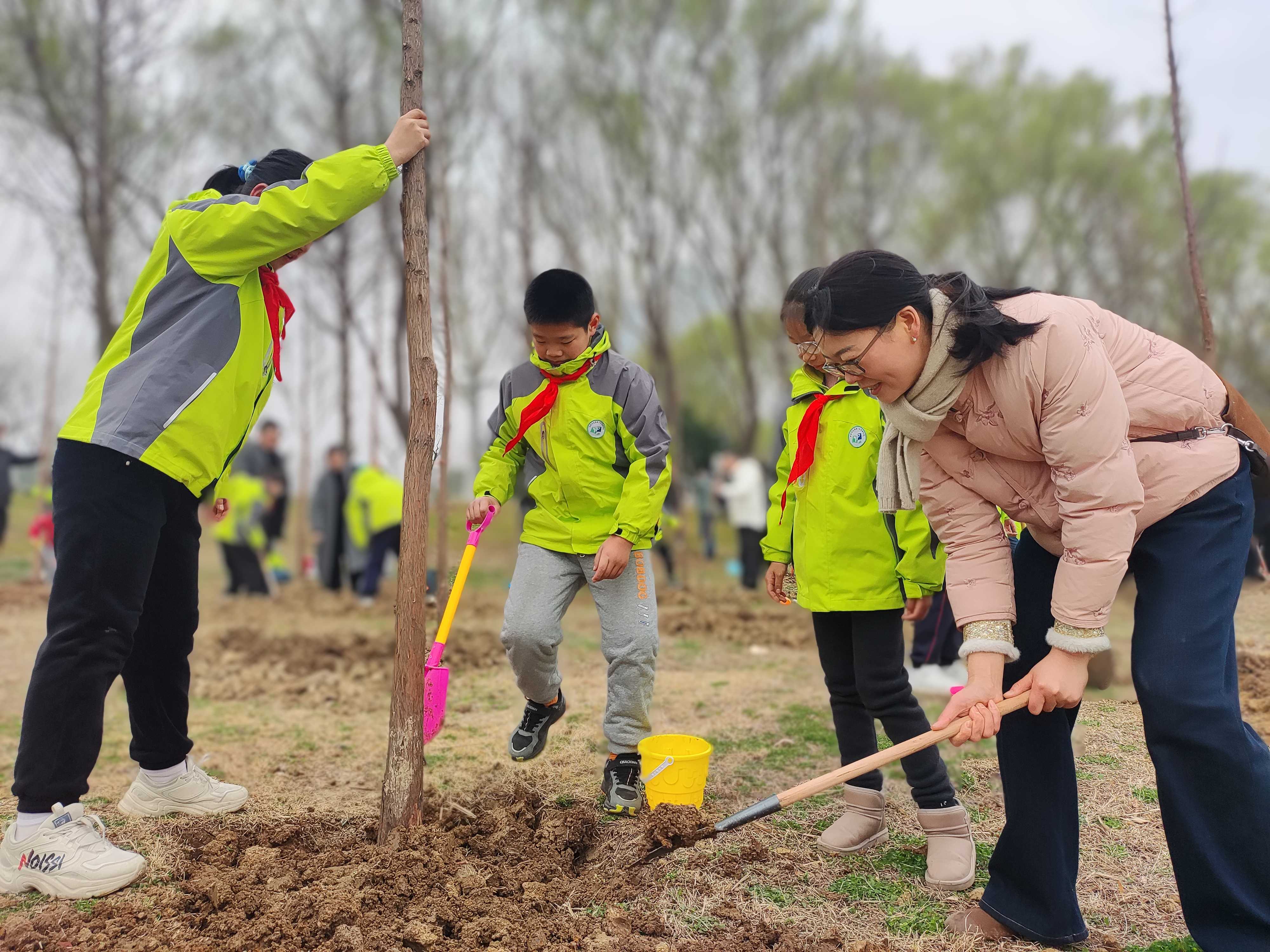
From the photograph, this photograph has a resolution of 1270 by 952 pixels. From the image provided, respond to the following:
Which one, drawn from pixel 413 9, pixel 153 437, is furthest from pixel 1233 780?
pixel 413 9

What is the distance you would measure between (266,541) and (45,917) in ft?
33.5

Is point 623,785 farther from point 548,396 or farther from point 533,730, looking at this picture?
point 548,396

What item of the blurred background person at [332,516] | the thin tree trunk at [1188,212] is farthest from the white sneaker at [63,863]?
the blurred background person at [332,516]

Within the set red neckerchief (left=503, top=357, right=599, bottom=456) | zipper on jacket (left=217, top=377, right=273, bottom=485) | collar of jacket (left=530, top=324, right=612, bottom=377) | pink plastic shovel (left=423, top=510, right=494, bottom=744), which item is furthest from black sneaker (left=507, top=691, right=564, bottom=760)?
zipper on jacket (left=217, top=377, right=273, bottom=485)

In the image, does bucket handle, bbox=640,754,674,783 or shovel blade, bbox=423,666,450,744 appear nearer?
bucket handle, bbox=640,754,674,783

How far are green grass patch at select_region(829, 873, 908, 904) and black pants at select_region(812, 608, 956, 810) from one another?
25 cm

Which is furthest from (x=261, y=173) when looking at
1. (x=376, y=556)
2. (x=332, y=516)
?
(x=332, y=516)

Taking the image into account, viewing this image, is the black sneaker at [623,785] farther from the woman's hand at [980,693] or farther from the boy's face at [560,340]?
the boy's face at [560,340]

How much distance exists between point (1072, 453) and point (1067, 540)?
0.20 metres

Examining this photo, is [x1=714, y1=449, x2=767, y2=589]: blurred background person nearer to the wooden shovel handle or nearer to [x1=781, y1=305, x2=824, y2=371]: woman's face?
[x1=781, y1=305, x2=824, y2=371]: woman's face

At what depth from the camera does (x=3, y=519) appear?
14258 mm

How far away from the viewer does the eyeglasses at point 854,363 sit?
2209 millimetres

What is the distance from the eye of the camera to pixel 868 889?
2.76 m

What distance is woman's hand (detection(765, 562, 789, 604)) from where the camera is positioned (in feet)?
10.8
